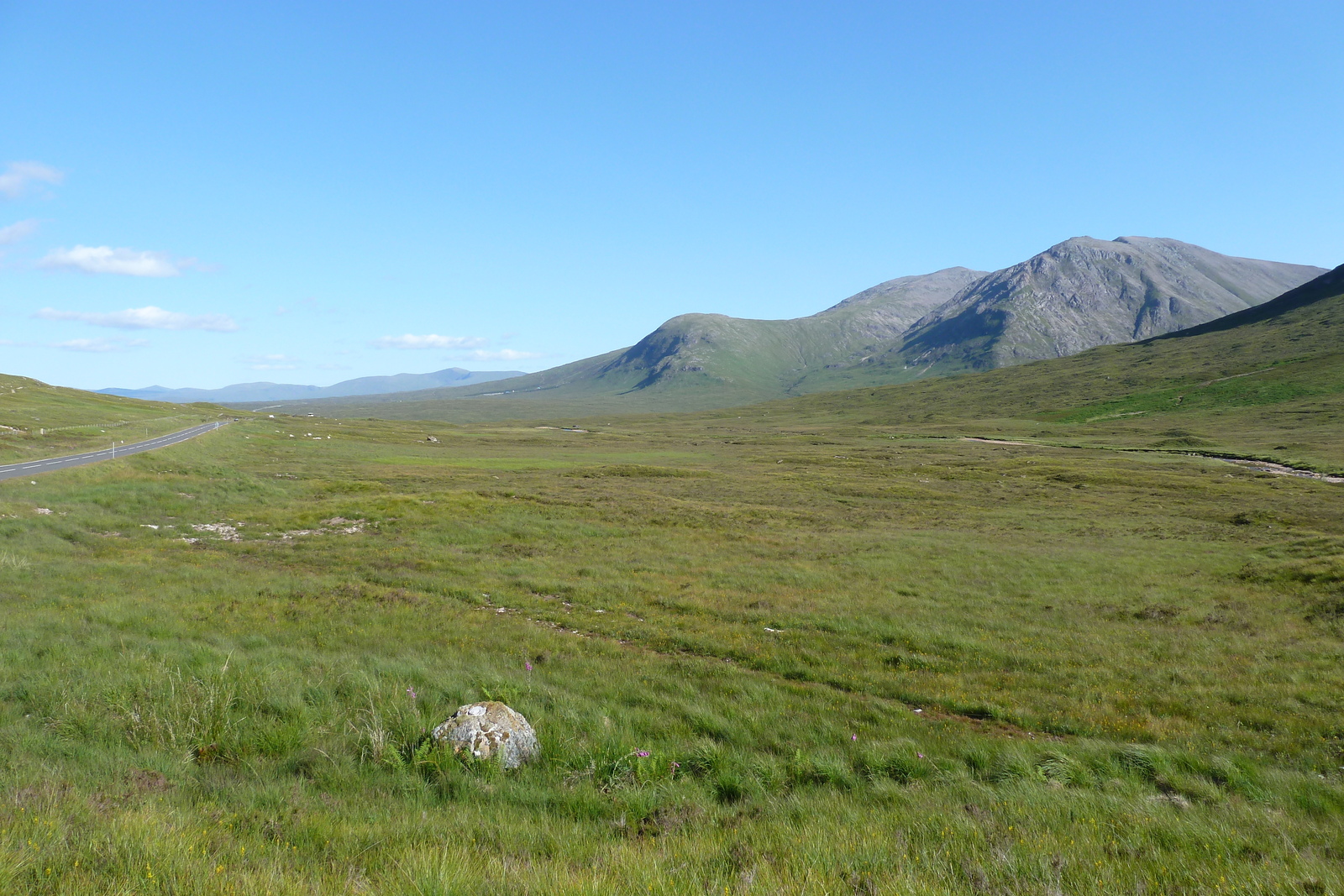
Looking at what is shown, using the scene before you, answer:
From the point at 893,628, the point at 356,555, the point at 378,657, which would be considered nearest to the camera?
the point at 378,657

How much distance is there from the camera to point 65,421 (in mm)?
84438

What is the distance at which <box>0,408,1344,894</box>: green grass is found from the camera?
5.77 meters

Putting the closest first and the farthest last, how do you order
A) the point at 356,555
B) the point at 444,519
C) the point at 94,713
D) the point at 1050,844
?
1. the point at 1050,844
2. the point at 94,713
3. the point at 356,555
4. the point at 444,519

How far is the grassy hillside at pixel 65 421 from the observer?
183 feet

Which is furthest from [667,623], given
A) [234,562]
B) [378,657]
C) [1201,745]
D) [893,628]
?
[234,562]

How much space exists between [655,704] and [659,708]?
237 millimetres

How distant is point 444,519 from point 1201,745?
107 feet

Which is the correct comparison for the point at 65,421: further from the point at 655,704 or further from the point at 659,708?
the point at 659,708

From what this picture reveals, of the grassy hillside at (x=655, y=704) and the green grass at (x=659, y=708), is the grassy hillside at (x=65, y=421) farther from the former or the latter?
the green grass at (x=659, y=708)

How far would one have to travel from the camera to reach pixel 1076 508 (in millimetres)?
47062

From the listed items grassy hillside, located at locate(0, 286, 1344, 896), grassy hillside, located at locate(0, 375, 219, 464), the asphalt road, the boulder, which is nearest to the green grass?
grassy hillside, located at locate(0, 286, 1344, 896)

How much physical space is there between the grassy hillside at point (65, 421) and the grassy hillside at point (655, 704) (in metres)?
28.4

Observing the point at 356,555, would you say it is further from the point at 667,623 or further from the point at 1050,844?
the point at 1050,844

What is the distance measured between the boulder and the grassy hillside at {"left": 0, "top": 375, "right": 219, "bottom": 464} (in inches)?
2234
